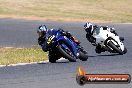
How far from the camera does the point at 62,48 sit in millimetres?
16453

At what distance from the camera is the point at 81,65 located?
15664 millimetres

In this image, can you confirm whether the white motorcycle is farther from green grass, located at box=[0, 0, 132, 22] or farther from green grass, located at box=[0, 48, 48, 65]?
green grass, located at box=[0, 0, 132, 22]

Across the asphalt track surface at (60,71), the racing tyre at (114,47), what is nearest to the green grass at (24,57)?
the asphalt track surface at (60,71)

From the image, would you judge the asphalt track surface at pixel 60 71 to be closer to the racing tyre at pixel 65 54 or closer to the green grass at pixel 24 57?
the racing tyre at pixel 65 54

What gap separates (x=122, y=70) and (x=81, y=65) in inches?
62.7

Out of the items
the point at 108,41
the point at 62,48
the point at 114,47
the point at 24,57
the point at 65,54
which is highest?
the point at 62,48

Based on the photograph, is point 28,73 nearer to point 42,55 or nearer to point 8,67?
point 8,67

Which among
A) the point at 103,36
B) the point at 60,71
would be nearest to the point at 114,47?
the point at 103,36

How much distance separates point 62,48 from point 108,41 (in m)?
2.89

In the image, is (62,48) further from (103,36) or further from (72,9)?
(72,9)

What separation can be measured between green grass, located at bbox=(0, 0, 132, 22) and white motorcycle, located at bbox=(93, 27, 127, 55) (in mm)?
21807

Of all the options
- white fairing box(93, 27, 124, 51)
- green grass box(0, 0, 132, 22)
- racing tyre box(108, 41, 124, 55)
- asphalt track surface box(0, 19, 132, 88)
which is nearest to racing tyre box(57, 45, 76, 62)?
asphalt track surface box(0, 19, 132, 88)

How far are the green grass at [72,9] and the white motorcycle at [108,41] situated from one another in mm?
21807

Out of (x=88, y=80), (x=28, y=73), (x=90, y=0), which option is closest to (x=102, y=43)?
(x=28, y=73)
